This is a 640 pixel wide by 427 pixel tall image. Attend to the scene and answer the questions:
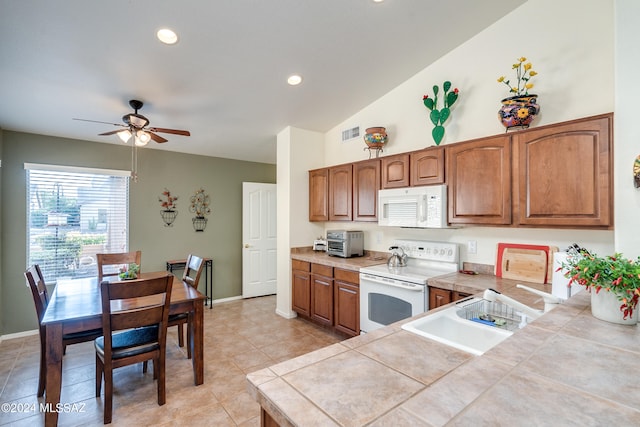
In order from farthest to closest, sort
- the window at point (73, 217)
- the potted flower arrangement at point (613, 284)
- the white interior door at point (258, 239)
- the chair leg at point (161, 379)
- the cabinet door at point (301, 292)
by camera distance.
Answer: the white interior door at point (258, 239)
the cabinet door at point (301, 292)
the window at point (73, 217)
the chair leg at point (161, 379)
the potted flower arrangement at point (613, 284)

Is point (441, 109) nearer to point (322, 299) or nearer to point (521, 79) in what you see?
point (521, 79)

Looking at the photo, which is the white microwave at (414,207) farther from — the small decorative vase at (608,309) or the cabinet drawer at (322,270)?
the small decorative vase at (608,309)

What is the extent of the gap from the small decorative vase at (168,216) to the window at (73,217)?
47 cm

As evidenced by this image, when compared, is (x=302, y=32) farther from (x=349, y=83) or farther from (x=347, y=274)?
(x=347, y=274)

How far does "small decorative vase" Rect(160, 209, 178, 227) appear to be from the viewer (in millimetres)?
4492

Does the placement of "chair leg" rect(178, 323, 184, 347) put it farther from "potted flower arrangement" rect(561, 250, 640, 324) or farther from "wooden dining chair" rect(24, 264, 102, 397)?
"potted flower arrangement" rect(561, 250, 640, 324)

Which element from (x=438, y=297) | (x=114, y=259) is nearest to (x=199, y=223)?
(x=114, y=259)

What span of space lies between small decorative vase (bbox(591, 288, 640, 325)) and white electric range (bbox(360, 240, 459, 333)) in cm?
141

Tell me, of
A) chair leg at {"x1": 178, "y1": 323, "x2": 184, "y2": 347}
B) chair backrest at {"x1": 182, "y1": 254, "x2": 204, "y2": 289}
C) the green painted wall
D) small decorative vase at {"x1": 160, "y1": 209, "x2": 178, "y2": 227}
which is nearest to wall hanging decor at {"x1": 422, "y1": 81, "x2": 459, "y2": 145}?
chair backrest at {"x1": 182, "y1": 254, "x2": 204, "y2": 289}

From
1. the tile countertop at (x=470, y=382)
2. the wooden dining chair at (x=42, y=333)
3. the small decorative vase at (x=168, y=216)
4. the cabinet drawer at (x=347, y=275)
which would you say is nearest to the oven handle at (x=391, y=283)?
the cabinet drawer at (x=347, y=275)

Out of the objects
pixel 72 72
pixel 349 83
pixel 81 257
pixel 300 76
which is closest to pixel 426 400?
pixel 300 76

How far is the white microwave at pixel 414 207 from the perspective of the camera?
271 centimetres

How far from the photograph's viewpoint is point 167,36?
2.28 m

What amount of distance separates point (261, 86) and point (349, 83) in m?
0.97
